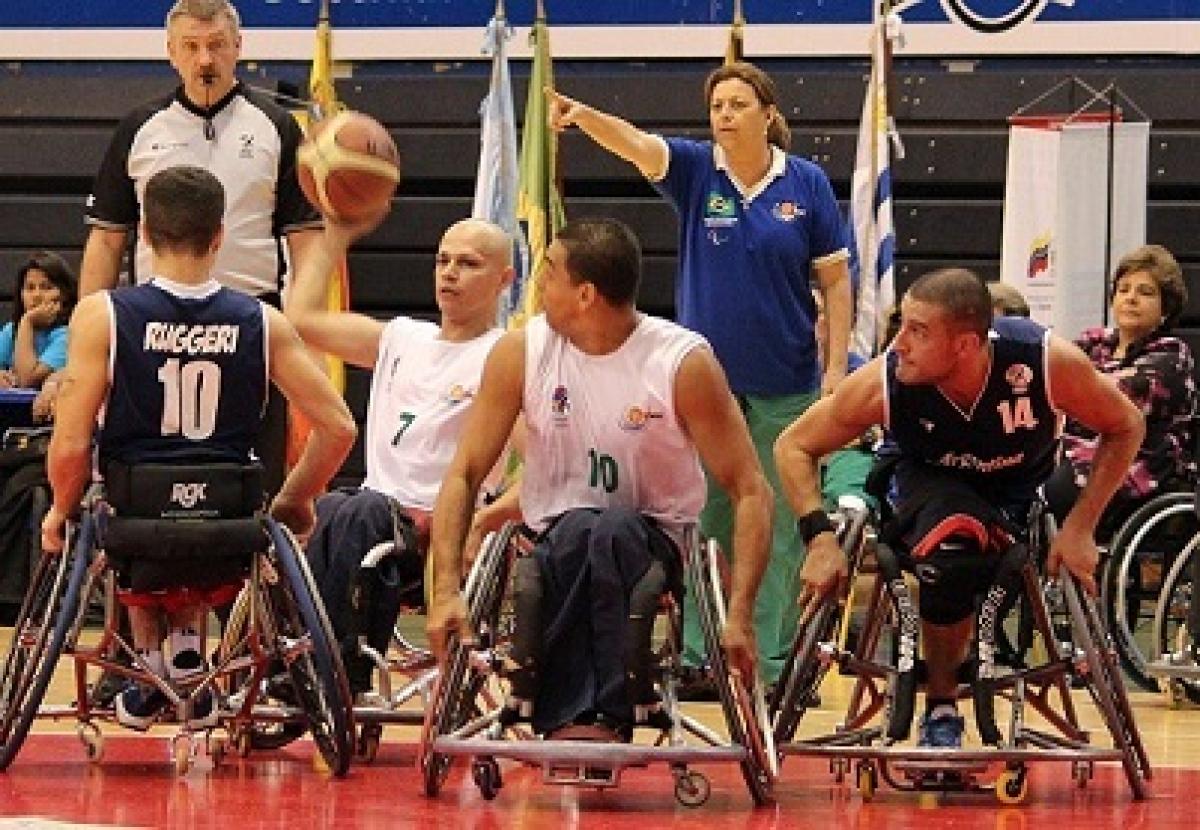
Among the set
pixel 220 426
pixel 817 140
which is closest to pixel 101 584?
pixel 220 426

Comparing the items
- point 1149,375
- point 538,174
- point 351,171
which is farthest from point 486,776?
point 538,174

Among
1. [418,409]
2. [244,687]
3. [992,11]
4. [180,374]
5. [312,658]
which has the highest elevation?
[992,11]

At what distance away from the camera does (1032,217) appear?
9.64m

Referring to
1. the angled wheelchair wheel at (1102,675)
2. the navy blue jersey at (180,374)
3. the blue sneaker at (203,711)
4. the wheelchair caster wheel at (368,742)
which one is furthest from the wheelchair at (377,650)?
the angled wheelchair wheel at (1102,675)

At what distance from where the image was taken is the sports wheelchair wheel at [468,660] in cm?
504

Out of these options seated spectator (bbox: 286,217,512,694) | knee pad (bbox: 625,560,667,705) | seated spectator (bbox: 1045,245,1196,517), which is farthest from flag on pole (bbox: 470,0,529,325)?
knee pad (bbox: 625,560,667,705)

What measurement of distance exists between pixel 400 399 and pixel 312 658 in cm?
99

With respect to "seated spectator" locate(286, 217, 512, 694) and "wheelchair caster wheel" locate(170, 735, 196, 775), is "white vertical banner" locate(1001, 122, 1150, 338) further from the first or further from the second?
"wheelchair caster wheel" locate(170, 735, 196, 775)

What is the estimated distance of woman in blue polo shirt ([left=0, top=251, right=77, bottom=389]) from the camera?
9609 mm

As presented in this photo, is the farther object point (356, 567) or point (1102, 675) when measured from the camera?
point (356, 567)

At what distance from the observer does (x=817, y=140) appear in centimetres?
1075

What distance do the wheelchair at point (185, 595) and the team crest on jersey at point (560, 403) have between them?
0.55 meters

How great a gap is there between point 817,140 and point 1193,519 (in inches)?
130

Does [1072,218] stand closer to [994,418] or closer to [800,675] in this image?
[994,418]
